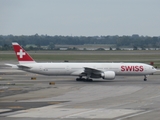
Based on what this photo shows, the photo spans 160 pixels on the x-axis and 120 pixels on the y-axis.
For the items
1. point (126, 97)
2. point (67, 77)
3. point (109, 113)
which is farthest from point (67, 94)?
point (67, 77)

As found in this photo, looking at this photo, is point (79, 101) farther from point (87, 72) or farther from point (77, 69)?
point (77, 69)

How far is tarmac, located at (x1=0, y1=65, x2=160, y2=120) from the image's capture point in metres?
34.9

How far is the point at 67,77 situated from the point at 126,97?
1034 inches

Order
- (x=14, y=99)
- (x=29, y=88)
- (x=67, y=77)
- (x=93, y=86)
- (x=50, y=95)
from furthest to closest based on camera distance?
(x=67, y=77)
(x=93, y=86)
(x=29, y=88)
(x=50, y=95)
(x=14, y=99)

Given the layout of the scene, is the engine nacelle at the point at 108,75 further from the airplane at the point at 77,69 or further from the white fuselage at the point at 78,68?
the white fuselage at the point at 78,68

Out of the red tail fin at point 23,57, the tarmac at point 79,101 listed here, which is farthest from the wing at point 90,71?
the red tail fin at point 23,57

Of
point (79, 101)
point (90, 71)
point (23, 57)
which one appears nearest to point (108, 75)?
point (90, 71)

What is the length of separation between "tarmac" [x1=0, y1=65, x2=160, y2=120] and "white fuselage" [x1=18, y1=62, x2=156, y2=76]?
4408 mm

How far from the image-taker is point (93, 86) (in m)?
58.8

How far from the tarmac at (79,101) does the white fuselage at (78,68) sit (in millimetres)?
4408

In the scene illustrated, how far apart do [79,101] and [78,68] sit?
929 inches

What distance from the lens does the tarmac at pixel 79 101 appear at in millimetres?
34906

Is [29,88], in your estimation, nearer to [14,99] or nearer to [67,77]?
[14,99]

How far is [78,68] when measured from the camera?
67.1m
